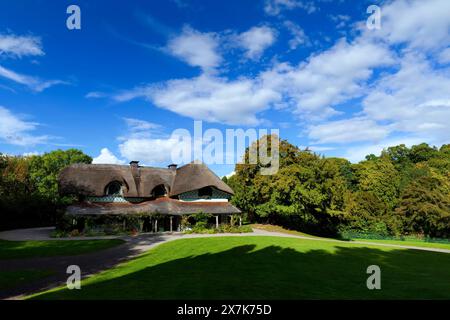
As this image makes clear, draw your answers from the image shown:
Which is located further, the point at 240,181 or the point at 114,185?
the point at 240,181

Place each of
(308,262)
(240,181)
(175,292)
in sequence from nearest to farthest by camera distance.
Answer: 1. (175,292)
2. (308,262)
3. (240,181)

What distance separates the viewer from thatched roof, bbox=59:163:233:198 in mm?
34938

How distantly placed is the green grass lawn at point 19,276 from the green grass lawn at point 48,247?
495cm

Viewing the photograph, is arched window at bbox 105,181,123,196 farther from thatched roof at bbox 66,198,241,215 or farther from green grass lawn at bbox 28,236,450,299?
green grass lawn at bbox 28,236,450,299

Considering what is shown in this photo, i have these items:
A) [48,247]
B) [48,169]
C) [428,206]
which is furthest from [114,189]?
[428,206]

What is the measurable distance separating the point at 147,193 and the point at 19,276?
23.5m

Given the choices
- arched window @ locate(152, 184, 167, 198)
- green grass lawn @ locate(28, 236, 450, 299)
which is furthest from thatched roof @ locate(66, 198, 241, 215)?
green grass lawn @ locate(28, 236, 450, 299)

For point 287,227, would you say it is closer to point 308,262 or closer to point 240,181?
point 240,181

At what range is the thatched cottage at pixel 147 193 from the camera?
33594 millimetres

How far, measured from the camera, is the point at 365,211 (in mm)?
47531

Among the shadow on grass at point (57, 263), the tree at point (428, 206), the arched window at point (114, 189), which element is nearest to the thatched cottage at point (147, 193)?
the arched window at point (114, 189)

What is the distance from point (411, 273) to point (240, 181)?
114 ft
